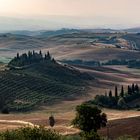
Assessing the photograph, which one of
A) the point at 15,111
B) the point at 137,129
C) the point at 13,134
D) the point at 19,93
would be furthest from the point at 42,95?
the point at 13,134

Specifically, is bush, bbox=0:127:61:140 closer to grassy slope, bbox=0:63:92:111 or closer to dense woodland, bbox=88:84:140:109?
dense woodland, bbox=88:84:140:109

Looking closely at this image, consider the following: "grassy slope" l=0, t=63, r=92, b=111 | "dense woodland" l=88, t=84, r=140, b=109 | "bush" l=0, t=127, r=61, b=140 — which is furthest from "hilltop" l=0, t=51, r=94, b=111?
"bush" l=0, t=127, r=61, b=140

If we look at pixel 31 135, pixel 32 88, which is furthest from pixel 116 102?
pixel 31 135

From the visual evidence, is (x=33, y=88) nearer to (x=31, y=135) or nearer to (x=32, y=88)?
(x=32, y=88)

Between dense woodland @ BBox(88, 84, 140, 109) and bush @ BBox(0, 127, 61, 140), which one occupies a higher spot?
bush @ BBox(0, 127, 61, 140)

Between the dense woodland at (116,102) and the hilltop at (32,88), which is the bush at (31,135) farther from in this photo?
the hilltop at (32,88)

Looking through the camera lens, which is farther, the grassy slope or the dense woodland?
the grassy slope

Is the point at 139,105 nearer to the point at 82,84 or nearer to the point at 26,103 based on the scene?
the point at 26,103

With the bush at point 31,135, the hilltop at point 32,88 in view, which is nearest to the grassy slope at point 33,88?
the hilltop at point 32,88
